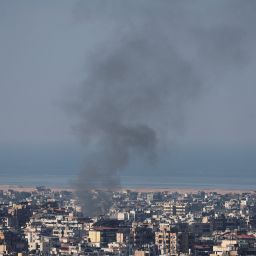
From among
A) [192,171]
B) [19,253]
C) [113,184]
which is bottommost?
[19,253]

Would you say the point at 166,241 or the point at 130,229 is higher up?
the point at 130,229

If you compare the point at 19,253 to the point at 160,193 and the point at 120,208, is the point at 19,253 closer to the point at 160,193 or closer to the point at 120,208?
the point at 120,208

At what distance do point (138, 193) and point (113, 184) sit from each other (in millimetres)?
20326

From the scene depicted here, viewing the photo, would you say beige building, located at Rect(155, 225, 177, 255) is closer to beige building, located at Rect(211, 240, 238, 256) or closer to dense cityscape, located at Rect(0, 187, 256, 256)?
dense cityscape, located at Rect(0, 187, 256, 256)

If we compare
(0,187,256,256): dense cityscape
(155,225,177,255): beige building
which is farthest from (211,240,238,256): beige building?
(155,225,177,255): beige building

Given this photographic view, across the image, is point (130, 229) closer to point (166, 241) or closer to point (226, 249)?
point (166, 241)

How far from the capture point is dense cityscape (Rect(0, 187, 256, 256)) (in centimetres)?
3388

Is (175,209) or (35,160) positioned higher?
(35,160)

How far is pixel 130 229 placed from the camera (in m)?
38.0

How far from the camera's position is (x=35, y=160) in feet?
452

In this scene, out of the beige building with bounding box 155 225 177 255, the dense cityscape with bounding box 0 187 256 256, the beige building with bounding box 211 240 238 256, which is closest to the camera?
the beige building with bounding box 211 240 238 256

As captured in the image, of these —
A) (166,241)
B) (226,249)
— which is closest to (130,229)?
(166,241)

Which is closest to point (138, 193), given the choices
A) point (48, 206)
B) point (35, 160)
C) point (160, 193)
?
point (160, 193)

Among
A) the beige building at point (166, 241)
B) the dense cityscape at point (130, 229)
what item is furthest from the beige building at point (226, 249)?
the beige building at point (166, 241)
